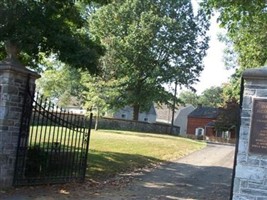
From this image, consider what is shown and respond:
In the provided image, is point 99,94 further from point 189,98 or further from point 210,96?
point 189,98

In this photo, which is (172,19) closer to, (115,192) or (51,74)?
(51,74)

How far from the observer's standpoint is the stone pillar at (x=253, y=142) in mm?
7863

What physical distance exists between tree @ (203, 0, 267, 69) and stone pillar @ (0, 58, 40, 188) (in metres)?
8.71

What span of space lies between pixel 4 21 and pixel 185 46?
133ft

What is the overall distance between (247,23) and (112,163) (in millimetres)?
8315

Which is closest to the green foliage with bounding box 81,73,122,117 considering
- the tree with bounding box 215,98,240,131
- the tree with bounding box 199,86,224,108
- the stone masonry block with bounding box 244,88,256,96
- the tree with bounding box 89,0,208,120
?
the tree with bounding box 89,0,208,120

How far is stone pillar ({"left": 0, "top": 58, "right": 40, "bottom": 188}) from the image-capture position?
1016 centimetres

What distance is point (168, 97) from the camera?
50.3m

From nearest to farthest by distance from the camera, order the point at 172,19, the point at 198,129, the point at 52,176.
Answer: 1. the point at 52,176
2. the point at 172,19
3. the point at 198,129

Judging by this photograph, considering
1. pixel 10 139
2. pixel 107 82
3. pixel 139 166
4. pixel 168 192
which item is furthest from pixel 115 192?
pixel 107 82

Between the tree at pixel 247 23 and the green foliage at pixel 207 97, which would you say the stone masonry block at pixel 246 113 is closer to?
the tree at pixel 247 23

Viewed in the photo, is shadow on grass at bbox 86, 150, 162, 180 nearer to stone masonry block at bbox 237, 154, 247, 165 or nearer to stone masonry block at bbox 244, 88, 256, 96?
stone masonry block at bbox 237, 154, 247, 165

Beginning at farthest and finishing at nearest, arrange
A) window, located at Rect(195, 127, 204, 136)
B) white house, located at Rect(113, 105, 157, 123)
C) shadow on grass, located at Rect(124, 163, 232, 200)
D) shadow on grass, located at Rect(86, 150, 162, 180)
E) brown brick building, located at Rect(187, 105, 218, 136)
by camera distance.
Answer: window, located at Rect(195, 127, 204, 136)
brown brick building, located at Rect(187, 105, 218, 136)
white house, located at Rect(113, 105, 157, 123)
shadow on grass, located at Rect(86, 150, 162, 180)
shadow on grass, located at Rect(124, 163, 232, 200)

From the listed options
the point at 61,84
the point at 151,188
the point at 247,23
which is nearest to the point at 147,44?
the point at 61,84
